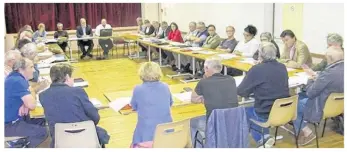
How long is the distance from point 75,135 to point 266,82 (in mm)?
1644

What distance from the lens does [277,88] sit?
11.2 ft

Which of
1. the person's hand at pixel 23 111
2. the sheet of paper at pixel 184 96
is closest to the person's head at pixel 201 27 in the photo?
the sheet of paper at pixel 184 96

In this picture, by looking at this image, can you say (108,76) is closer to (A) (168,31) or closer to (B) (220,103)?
(A) (168,31)

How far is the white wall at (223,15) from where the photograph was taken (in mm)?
7766

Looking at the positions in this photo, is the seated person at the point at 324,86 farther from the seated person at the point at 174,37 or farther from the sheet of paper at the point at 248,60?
the seated person at the point at 174,37

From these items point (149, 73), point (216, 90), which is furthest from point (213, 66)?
point (149, 73)

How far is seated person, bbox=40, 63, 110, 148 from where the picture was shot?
2.71m

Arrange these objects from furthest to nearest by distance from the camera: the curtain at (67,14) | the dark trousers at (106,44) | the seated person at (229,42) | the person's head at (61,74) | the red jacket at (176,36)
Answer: the curtain at (67,14) < the dark trousers at (106,44) < the red jacket at (176,36) < the seated person at (229,42) < the person's head at (61,74)

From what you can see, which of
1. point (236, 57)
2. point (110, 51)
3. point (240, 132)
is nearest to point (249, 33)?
point (236, 57)

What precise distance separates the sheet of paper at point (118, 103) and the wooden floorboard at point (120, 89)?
0.43 meters

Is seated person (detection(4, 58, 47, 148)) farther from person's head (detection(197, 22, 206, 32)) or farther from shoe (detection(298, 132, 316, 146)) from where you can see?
person's head (detection(197, 22, 206, 32))

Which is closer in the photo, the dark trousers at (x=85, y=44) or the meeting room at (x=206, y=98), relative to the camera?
the meeting room at (x=206, y=98)

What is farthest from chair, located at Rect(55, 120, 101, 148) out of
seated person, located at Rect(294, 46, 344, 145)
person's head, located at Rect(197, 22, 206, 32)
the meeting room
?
person's head, located at Rect(197, 22, 206, 32)

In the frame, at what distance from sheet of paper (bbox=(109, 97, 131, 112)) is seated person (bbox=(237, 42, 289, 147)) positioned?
990mm
